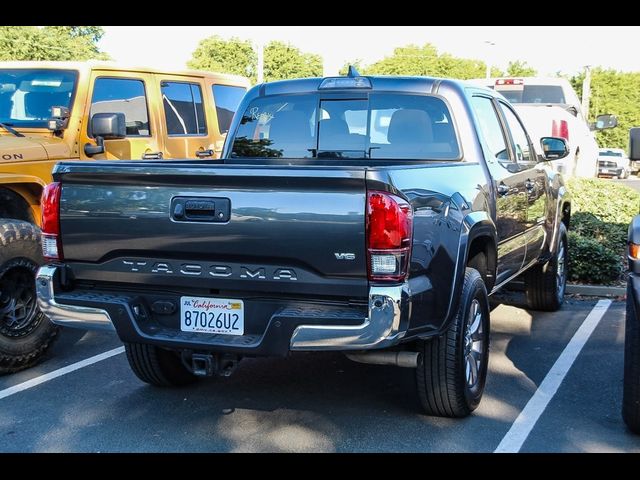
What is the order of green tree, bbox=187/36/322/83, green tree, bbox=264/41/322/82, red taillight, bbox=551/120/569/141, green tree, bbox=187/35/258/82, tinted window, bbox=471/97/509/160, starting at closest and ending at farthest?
tinted window, bbox=471/97/509/160 → red taillight, bbox=551/120/569/141 → green tree, bbox=264/41/322/82 → green tree, bbox=187/36/322/83 → green tree, bbox=187/35/258/82

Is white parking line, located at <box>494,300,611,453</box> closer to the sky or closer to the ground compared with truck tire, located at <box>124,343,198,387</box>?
closer to the ground

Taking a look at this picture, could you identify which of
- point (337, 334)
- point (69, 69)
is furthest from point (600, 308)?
point (69, 69)

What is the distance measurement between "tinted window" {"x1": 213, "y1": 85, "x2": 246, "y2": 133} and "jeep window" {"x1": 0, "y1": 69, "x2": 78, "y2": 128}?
7.22 feet

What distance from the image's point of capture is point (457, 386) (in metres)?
4.29

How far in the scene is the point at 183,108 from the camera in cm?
819

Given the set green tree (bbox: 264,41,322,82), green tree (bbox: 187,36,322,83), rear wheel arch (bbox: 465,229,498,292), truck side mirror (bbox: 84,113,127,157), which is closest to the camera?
rear wheel arch (bbox: 465,229,498,292)

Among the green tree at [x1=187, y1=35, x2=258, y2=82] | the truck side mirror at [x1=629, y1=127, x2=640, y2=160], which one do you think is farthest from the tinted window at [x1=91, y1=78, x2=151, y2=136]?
the green tree at [x1=187, y1=35, x2=258, y2=82]

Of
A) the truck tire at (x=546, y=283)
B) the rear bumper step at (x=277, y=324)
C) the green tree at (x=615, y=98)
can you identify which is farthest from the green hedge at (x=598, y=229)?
the green tree at (x=615, y=98)

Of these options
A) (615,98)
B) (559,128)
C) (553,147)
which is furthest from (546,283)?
(615,98)

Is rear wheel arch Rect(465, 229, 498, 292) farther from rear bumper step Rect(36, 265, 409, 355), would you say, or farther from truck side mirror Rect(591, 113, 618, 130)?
truck side mirror Rect(591, 113, 618, 130)

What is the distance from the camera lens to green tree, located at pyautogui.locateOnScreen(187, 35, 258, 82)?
53.8 meters

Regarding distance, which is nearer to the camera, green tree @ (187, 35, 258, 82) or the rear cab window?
the rear cab window

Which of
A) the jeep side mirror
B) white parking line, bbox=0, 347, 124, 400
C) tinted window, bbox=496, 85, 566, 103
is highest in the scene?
tinted window, bbox=496, 85, 566, 103
